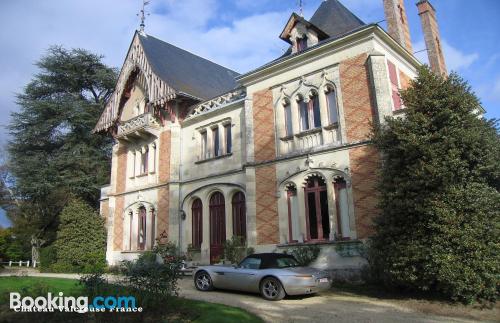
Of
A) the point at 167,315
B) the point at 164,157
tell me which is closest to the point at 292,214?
the point at 167,315

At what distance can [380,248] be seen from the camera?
32.6 feet

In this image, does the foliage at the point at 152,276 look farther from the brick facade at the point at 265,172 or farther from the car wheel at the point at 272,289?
the brick facade at the point at 265,172

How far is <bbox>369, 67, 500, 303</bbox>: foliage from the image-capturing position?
27.7 feet

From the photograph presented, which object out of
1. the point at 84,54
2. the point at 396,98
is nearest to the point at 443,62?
the point at 396,98

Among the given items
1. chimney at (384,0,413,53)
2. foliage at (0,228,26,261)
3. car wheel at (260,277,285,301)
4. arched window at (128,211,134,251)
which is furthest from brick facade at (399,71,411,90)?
foliage at (0,228,26,261)

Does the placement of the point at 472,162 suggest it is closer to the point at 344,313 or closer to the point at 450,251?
the point at 450,251

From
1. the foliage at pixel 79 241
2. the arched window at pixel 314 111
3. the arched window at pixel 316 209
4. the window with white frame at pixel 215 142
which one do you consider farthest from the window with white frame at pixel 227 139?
the foliage at pixel 79 241

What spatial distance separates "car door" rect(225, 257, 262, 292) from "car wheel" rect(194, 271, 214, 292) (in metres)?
0.72

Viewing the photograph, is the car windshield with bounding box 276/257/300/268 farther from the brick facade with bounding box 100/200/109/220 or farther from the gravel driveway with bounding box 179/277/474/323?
the brick facade with bounding box 100/200/109/220

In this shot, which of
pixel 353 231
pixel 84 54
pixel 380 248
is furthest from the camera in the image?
pixel 84 54

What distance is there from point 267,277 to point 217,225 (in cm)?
779

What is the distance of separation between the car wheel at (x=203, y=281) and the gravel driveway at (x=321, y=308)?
38 cm

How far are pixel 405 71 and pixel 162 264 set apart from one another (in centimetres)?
1257

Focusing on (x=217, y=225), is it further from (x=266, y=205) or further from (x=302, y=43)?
(x=302, y=43)
